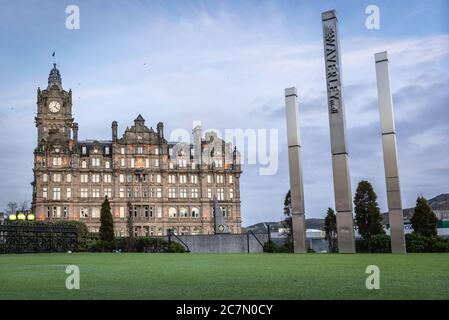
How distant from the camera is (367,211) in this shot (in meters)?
28.7

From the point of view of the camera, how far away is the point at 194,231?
76.3 metres

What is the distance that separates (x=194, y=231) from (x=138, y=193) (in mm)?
9324

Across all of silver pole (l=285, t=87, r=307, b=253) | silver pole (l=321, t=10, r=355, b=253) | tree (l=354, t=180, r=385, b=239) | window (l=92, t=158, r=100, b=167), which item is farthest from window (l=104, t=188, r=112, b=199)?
silver pole (l=321, t=10, r=355, b=253)

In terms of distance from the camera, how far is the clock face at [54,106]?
8125 cm

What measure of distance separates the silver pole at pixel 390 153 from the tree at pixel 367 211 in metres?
6.28

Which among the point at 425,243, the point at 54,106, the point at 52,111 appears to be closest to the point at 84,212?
the point at 52,111

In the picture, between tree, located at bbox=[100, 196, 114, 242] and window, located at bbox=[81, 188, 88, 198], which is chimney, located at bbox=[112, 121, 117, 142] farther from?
tree, located at bbox=[100, 196, 114, 242]

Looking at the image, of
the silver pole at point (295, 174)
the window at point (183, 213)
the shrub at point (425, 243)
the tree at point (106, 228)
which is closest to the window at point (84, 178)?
the window at point (183, 213)

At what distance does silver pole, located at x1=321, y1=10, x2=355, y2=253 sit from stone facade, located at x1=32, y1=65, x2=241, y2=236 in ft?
155

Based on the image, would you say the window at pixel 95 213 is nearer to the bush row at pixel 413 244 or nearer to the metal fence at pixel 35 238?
the metal fence at pixel 35 238

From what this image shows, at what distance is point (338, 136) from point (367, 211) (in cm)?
680
